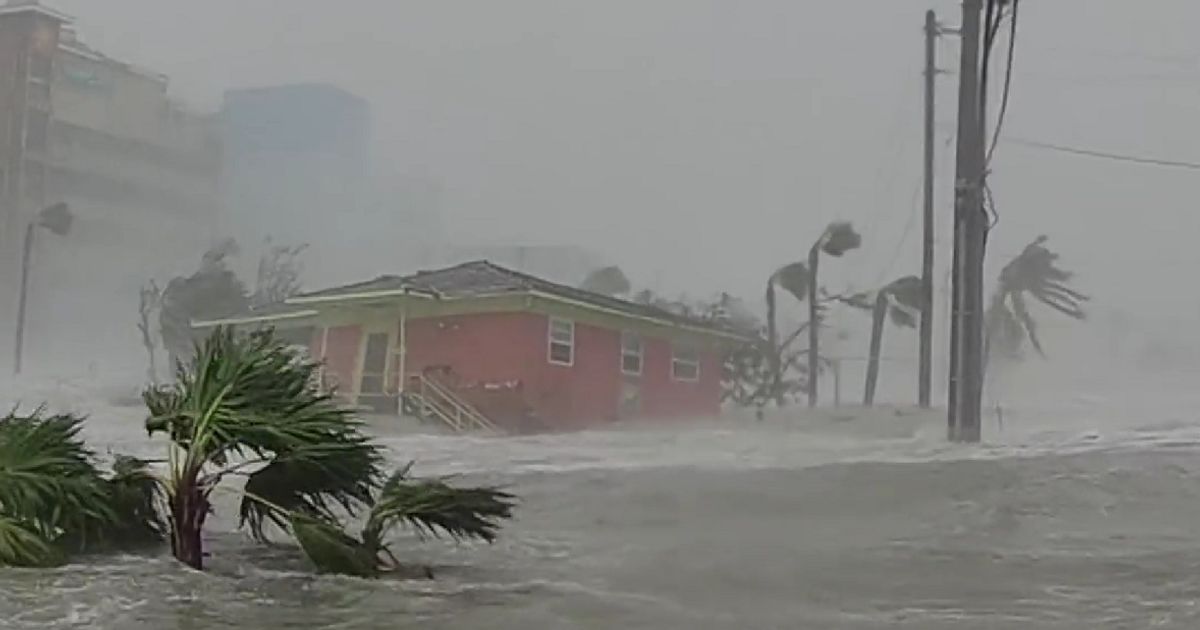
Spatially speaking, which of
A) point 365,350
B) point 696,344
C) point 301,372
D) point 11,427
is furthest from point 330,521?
point 696,344

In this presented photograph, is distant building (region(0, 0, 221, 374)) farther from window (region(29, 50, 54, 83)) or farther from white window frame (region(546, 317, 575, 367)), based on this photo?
white window frame (region(546, 317, 575, 367))

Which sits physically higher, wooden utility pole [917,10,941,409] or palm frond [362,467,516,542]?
wooden utility pole [917,10,941,409]

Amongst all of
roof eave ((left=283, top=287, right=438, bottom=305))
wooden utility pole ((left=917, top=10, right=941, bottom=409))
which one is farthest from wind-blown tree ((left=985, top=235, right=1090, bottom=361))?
roof eave ((left=283, top=287, right=438, bottom=305))

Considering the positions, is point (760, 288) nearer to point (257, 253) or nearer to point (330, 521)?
point (257, 253)

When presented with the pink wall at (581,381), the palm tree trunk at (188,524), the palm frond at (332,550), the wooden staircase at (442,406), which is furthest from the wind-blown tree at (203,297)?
the palm frond at (332,550)

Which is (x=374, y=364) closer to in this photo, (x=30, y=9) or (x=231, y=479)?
(x=231, y=479)

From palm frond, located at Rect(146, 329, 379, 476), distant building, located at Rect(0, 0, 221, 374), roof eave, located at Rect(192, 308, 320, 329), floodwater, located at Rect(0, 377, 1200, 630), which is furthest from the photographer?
distant building, located at Rect(0, 0, 221, 374)
